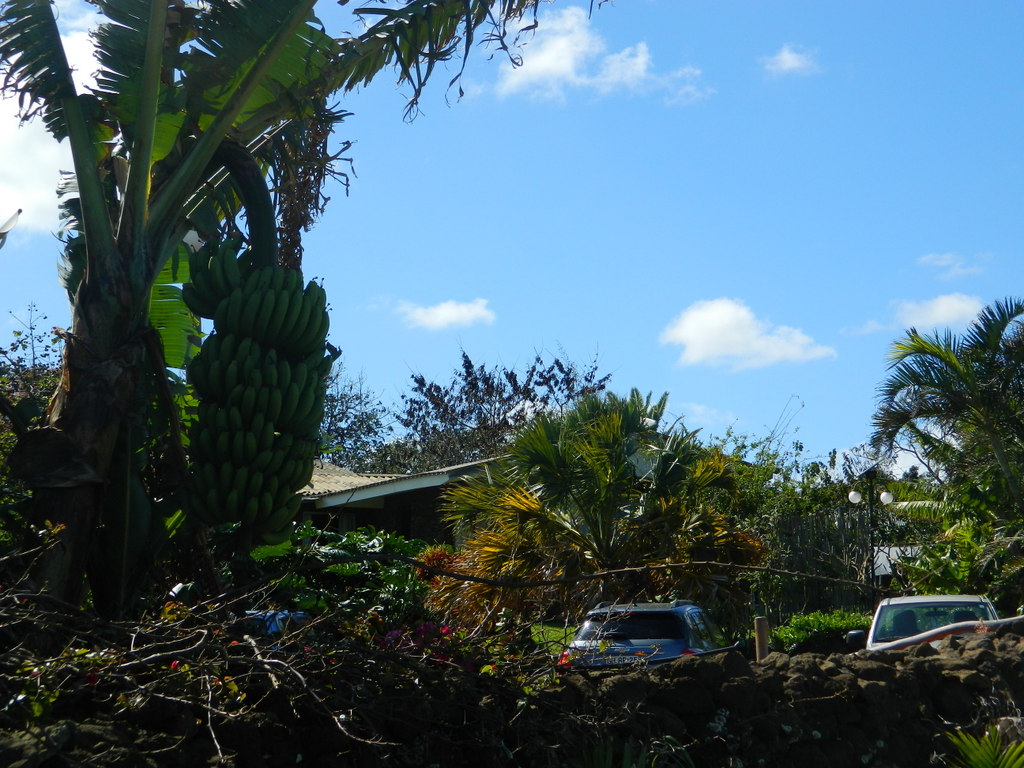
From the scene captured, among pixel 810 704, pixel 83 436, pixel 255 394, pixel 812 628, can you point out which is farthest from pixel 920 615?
pixel 83 436

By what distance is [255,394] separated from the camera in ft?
20.9

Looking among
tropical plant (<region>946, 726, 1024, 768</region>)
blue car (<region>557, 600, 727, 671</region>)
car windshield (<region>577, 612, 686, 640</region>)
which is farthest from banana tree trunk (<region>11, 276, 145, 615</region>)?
car windshield (<region>577, 612, 686, 640</region>)

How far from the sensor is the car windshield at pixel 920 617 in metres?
14.3

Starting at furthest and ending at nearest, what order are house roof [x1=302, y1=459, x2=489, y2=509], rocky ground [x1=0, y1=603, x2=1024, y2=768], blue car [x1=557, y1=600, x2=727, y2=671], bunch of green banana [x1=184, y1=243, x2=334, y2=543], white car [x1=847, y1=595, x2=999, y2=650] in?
house roof [x1=302, y1=459, x2=489, y2=509], white car [x1=847, y1=595, x2=999, y2=650], blue car [x1=557, y1=600, x2=727, y2=671], bunch of green banana [x1=184, y1=243, x2=334, y2=543], rocky ground [x1=0, y1=603, x2=1024, y2=768]

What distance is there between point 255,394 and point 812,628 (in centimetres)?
1626

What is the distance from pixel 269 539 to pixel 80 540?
1.10 meters

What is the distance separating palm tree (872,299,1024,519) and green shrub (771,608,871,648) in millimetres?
3756

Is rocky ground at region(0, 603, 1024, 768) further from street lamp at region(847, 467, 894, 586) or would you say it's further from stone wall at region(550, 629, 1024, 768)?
street lamp at region(847, 467, 894, 586)

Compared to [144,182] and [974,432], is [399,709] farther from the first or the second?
[974,432]

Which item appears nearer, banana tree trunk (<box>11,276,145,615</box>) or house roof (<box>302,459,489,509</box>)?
banana tree trunk (<box>11,276,145,615</box>)

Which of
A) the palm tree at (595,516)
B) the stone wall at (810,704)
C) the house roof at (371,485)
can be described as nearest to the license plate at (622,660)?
the stone wall at (810,704)

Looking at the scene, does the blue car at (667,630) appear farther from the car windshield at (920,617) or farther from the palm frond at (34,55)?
the palm frond at (34,55)

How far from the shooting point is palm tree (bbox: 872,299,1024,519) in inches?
806

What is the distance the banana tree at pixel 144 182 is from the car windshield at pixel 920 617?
9987 millimetres
